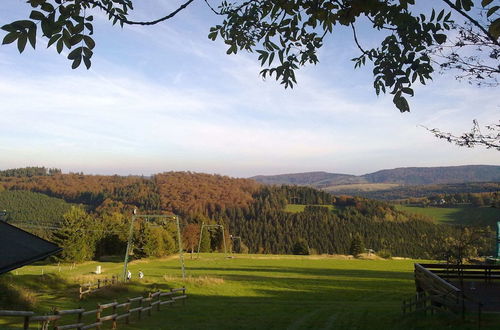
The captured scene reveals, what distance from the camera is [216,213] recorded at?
13312 cm

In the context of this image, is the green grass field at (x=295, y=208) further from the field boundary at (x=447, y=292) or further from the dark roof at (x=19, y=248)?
the dark roof at (x=19, y=248)

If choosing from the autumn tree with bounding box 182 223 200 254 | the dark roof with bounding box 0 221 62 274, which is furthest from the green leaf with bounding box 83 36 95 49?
the autumn tree with bounding box 182 223 200 254

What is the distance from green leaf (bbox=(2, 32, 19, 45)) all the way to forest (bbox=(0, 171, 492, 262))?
57408 millimetres

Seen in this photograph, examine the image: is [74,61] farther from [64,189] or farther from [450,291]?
[64,189]

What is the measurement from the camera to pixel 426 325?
1291 cm

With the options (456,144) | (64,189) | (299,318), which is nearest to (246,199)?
(64,189)

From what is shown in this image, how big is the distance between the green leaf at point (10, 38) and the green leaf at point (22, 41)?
0.08ft

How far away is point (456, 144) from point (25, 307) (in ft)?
64.2

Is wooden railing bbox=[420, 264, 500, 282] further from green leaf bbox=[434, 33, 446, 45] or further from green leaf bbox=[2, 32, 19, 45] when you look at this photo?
green leaf bbox=[2, 32, 19, 45]

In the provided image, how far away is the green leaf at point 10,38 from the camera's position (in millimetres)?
2432

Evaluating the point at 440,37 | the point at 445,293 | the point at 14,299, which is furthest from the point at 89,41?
the point at 14,299

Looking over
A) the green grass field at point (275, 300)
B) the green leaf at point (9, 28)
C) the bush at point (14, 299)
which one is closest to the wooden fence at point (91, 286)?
the green grass field at point (275, 300)

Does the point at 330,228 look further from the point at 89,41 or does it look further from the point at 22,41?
the point at 22,41

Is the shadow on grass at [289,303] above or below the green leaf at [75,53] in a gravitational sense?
below
